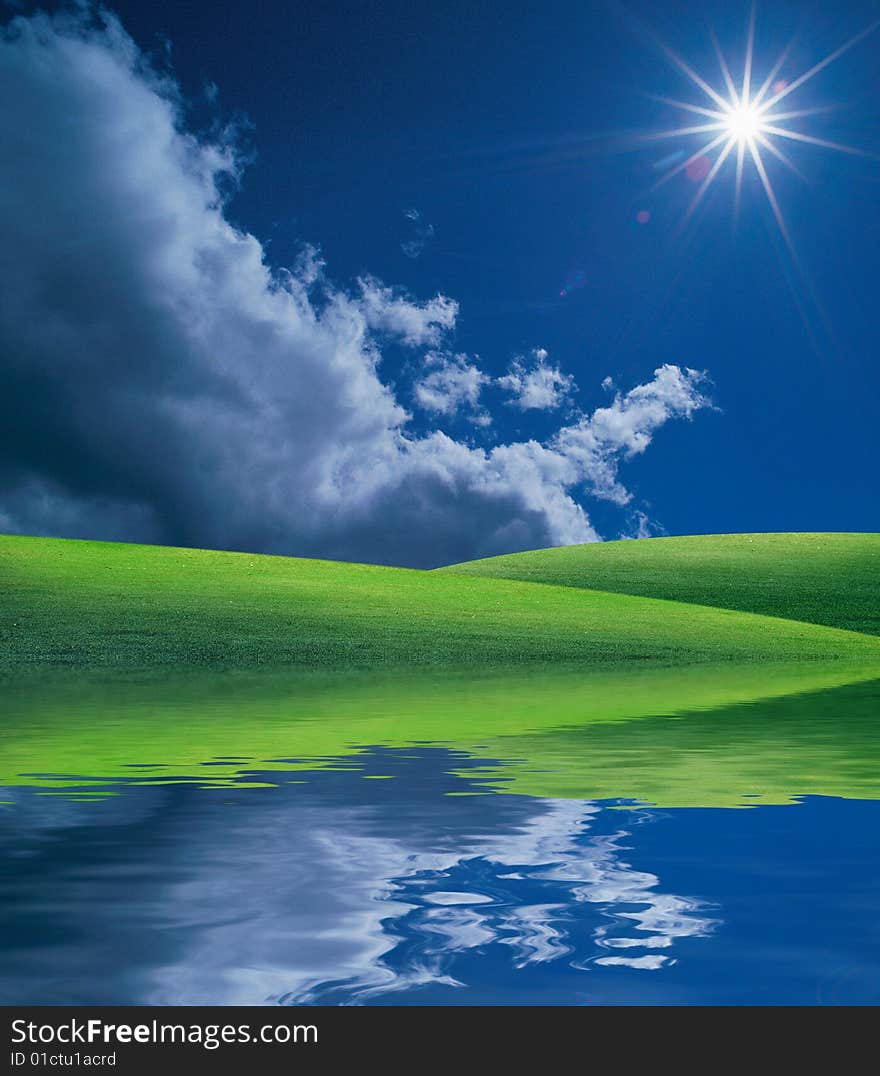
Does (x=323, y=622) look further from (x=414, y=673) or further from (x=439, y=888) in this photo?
(x=439, y=888)

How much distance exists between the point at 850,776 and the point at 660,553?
75.3 m

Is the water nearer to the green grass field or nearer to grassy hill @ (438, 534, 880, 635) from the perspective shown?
the green grass field

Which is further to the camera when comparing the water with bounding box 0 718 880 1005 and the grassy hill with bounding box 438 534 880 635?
the grassy hill with bounding box 438 534 880 635

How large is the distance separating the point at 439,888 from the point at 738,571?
2899 inches

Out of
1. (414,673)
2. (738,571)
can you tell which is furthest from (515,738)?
(738,571)

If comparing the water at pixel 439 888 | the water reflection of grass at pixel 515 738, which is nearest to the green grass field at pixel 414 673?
the water reflection of grass at pixel 515 738

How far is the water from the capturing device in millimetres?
5086

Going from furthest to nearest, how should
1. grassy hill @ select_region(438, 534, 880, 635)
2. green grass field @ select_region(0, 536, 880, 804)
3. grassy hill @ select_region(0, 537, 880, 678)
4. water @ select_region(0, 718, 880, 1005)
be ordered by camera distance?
grassy hill @ select_region(438, 534, 880, 635)
grassy hill @ select_region(0, 537, 880, 678)
green grass field @ select_region(0, 536, 880, 804)
water @ select_region(0, 718, 880, 1005)

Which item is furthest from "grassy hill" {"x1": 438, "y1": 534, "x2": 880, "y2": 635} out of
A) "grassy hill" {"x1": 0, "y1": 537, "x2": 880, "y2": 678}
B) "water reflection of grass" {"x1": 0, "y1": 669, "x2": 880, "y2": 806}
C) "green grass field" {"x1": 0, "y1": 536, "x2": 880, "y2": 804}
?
"water reflection of grass" {"x1": 0, "y1": 669, "x2": 880, "y2": 806}

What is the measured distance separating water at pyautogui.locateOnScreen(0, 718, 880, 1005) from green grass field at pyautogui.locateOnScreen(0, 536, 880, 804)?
83 cm

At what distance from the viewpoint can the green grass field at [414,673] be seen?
43.7ft

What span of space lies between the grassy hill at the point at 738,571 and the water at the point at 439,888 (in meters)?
56.1

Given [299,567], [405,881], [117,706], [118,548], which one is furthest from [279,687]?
[118,548]
